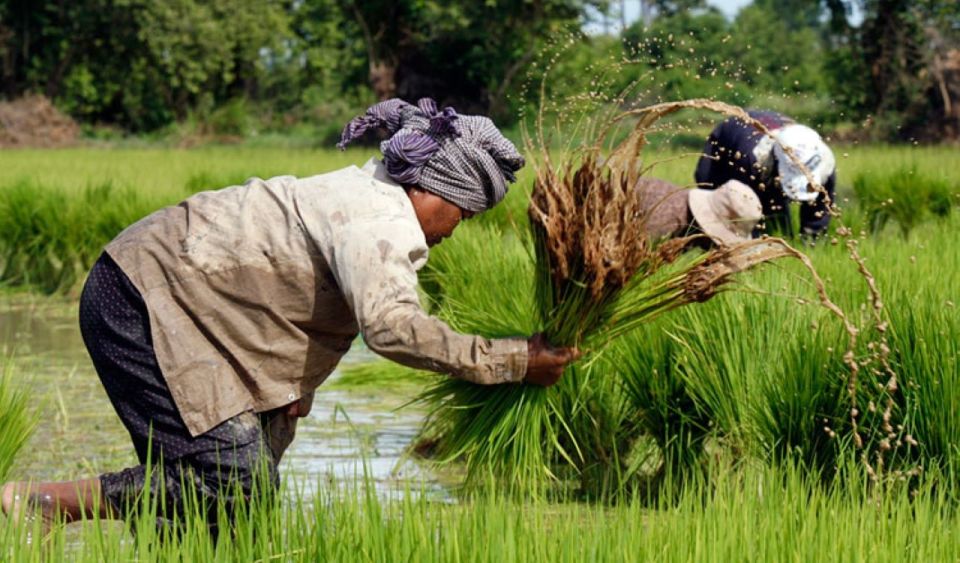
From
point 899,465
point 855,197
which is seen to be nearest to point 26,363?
point 899,465

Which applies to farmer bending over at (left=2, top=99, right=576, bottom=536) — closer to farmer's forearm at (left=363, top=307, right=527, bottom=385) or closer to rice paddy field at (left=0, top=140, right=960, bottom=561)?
farmer's forearm at (left=363, top=307, right=527, bottom=385)

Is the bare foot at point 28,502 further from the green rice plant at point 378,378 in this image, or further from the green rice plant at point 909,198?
the green rice plant at point 909,198

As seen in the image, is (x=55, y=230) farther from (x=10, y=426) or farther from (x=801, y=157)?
(x=10, y=426)

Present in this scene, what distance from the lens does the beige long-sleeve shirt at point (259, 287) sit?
9.86 feet

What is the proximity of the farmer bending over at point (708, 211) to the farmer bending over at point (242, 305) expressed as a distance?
2111 millimetres

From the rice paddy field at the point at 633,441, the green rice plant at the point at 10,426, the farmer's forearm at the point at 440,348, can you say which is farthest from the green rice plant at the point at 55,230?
the farmer's forearm at the point at 440,348

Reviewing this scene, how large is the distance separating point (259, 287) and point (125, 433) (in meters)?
2.41

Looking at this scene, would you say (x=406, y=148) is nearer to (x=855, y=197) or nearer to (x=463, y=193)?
(x=463, y=193)

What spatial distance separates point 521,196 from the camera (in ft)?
32.0

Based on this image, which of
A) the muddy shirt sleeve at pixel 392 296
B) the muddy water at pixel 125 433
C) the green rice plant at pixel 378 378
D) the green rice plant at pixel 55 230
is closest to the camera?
the muddy shirt sleeve at pixel 392 296

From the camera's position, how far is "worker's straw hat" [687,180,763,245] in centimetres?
526

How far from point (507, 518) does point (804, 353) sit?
173cm

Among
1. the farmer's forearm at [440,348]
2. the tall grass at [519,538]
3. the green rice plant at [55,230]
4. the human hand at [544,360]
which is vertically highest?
the farmer's forearm at [440,348]

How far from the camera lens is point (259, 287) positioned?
3086 mm
